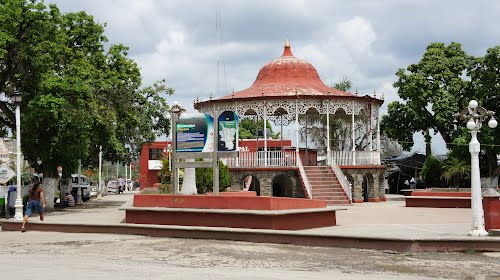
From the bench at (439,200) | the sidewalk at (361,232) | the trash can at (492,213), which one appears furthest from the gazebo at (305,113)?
the trash can at (492,213)

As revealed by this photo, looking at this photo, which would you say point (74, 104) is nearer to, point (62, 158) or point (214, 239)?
point (62, 158)

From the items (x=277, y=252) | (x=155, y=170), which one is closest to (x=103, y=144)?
(x=277, y=252)

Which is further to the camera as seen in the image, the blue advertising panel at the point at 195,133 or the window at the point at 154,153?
the window at the point at 154,153

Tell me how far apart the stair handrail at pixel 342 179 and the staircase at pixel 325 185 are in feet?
0.57

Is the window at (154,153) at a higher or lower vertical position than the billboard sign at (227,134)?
higher

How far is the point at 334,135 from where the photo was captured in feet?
163

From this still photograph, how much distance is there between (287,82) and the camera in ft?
122

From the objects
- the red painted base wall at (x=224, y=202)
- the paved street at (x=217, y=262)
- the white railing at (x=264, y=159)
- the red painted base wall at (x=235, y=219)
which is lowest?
the paved street at (x=217, y=262)

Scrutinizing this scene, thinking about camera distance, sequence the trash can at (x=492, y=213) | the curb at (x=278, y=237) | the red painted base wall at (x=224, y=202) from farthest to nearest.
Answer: the red painted base wall at (x=224, y=202) < the trash can at (x=492, y=213) < the curb at (x=278, y=237)

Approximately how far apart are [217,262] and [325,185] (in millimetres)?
20236

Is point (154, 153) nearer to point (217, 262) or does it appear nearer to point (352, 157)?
point (352, 157)

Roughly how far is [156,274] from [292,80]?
27.6 metres

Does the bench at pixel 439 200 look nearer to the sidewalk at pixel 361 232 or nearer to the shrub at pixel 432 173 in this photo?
the sidewalk at pixel 361 232

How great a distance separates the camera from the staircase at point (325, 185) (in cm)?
3053
